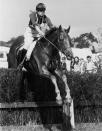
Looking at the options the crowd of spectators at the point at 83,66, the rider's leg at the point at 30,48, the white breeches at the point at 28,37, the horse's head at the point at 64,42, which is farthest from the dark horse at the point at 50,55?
the crowd of spectators at the point at 83,66

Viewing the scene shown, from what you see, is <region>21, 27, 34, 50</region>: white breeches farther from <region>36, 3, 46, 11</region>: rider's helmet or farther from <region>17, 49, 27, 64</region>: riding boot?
<region>36, 3, 46, 11</region>: rider's helmet

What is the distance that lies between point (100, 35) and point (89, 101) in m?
21.7

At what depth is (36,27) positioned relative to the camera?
11.4m

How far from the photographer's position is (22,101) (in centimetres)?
1101

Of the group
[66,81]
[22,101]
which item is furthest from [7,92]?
[66,81]

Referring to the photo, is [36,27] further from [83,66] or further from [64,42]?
[83,66]

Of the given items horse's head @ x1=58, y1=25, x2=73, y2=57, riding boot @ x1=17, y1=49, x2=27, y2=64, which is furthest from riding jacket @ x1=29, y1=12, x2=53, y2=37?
horse's head @ x1=58, y1=25, x2=73, y2=57

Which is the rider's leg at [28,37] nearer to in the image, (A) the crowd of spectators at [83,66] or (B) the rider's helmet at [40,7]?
(B) the rider's helmet at [40,7]

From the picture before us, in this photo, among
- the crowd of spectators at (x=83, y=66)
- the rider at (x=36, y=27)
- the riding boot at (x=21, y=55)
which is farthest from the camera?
the riding boot at (x=21, y=55)

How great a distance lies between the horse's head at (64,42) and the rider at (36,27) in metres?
0.96

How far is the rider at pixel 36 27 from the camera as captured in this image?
11.5 metres

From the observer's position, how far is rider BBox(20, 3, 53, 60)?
37.9 ft

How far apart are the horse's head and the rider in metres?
0.96

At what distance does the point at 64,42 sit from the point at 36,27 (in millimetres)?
1370
